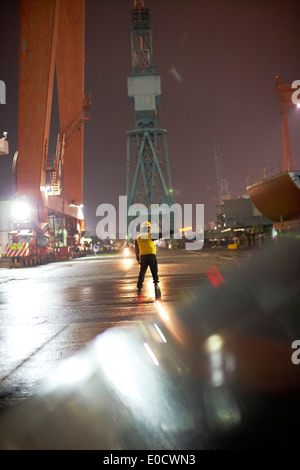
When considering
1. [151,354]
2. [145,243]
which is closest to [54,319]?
[151,354]

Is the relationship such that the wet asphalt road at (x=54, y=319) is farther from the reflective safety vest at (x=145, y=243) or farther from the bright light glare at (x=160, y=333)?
the reflective safety vest at (x=145, y=243)

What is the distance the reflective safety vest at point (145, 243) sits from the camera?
10.9m

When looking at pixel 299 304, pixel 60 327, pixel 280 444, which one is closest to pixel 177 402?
pixel 280 444

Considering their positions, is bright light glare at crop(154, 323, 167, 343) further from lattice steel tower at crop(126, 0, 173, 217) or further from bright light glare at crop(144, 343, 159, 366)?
lattice steel tower at crop(126, 0, 173, 217)

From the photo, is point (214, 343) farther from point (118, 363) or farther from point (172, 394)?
point (172, 394)

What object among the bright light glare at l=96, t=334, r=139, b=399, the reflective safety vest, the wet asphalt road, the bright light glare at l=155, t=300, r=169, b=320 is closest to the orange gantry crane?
the wet asphalt road

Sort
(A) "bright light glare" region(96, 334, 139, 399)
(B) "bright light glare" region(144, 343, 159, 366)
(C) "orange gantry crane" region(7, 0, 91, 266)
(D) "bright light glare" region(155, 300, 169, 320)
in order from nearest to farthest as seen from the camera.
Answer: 1. (A) "bright light glare" region(96, 334, 139, 399)
2. (B) "bright light glare" region(144, 343, 159, 366)
3. (D) "bright light glare" region(155, 300, 169, 320)
4. (C) "orange gantry crane" region(7, 0, 91, 266)

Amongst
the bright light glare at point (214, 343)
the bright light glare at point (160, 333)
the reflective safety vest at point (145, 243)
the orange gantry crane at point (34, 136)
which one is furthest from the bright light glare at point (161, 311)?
the orange gantry crane at point (34, 136)

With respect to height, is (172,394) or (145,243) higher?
(145,243)

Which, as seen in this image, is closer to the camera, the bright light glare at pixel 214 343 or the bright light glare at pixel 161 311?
the bright light glare at pixel 214 343

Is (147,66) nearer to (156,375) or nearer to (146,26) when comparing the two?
(146,26)

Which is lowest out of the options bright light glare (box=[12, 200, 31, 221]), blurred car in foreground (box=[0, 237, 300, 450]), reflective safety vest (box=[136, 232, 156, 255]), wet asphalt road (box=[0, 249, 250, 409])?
wet asphalt road (box=[0, 249, 250, 409])

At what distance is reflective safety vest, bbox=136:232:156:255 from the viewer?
10.9 metres

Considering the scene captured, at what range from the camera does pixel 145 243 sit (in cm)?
1090
